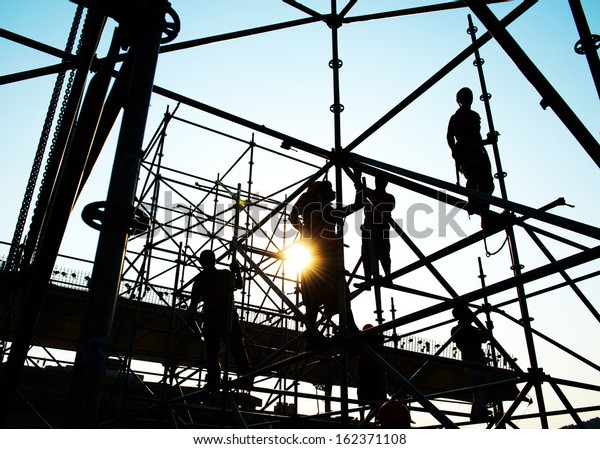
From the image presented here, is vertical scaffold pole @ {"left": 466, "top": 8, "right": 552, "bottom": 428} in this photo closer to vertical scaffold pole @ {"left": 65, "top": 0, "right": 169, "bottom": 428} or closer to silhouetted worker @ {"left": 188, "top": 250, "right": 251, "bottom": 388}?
vertical scaffold pole @ {"left": 65, "top": 0, "right": 169, "bottom": 428}

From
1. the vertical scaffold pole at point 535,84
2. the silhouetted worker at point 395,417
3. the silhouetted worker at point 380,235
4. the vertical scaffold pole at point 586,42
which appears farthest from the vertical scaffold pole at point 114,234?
the silhouetted worker at point 380,235

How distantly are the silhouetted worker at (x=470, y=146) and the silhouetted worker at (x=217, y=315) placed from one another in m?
3.01

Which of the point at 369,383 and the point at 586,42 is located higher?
the point at 586,42

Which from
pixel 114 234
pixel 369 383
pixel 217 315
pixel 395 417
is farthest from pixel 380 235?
pixel 114 234

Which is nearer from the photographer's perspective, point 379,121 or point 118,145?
point 118,145

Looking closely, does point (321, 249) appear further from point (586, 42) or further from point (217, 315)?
point (586, 42)

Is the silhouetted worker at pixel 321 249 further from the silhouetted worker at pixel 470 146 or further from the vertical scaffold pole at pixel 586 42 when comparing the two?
the vertical scaffold pole at pixel 586 42

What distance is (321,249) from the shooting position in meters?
5.42

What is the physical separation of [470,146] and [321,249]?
197 cm

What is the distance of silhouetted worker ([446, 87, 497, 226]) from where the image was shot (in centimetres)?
516
